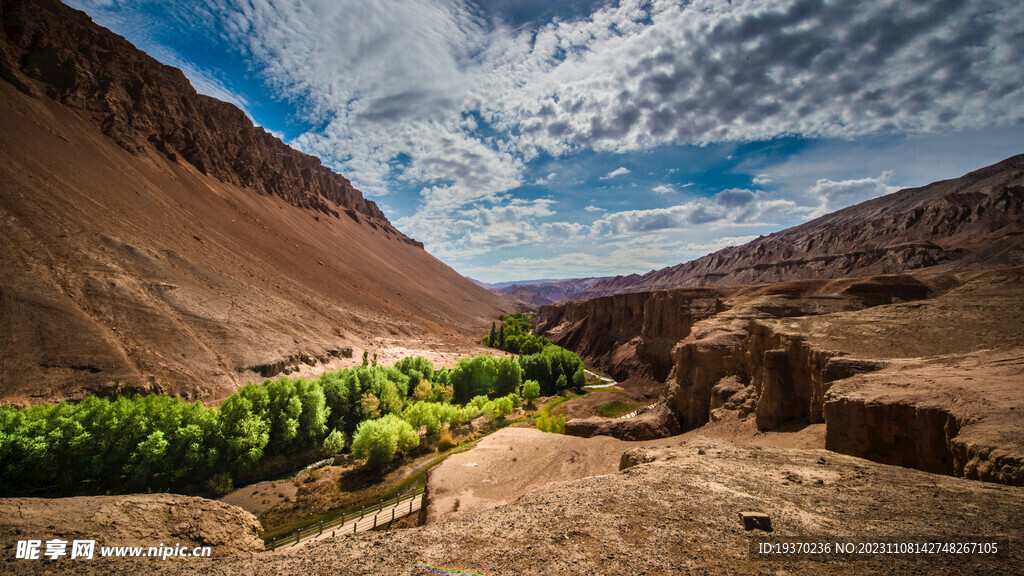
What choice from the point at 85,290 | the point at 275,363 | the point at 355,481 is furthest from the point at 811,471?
the point at 85,290

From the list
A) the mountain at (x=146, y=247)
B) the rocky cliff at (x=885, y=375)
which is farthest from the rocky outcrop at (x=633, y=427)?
the mountain at (x=146, y=247)

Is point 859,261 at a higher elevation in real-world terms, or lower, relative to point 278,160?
lower

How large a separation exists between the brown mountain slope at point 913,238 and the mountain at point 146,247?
9968 centimetres

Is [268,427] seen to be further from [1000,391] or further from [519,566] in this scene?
[1000,391]

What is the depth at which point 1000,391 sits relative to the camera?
29.9 feet

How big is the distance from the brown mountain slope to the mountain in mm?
99679

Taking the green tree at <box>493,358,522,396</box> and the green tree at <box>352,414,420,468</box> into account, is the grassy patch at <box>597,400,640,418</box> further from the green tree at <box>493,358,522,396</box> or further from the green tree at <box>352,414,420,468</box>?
the green tree at <box>352,414,420,468</box>

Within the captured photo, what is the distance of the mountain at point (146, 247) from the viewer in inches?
1284

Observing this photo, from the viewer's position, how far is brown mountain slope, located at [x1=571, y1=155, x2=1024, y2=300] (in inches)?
2805

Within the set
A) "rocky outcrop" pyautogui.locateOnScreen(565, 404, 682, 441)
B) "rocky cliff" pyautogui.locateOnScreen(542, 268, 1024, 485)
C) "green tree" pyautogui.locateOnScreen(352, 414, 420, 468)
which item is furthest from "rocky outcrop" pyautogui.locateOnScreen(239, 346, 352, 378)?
"rocky cliff" pyautogui.locateOnScreen(542, 268, 1024, 485)

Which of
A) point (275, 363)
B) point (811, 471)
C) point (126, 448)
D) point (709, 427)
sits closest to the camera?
point (811, 471)

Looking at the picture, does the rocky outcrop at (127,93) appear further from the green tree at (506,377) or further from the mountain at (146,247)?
the green tree at (506,377)

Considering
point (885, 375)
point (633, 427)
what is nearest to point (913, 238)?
point (633, 427)

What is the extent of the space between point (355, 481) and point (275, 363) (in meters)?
26.7
